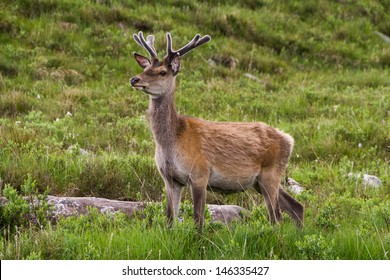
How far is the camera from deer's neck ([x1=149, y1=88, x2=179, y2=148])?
6535 millimetres

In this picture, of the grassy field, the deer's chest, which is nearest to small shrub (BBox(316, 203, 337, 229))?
the grassy field

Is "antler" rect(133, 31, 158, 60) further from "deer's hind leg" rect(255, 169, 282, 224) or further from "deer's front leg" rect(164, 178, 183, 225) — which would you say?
"deer's hind leg" rect(255, 169, 282, 224)

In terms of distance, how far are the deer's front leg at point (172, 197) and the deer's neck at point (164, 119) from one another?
0.40 meters

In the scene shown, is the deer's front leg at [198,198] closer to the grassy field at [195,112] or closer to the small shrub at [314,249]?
the grassy field at [195,112]

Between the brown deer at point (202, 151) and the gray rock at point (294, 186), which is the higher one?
the brown deer at point (202, 151)

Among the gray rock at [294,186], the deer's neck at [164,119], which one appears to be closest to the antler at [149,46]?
the deer's neck at [164,119]

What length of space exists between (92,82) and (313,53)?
301 inches

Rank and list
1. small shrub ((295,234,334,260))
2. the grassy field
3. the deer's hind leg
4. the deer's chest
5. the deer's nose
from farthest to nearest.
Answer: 1. the deer's hind leg
2. the deer's chest
3. the deer's nose
4. the grassy field
5. small shrub ((295,234,334,260))

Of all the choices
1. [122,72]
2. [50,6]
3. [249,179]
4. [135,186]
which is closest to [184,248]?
[249,179]

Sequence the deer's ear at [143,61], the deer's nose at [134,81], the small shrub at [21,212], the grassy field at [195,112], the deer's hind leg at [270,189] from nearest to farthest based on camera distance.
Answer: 1. the grassy field at [195,112]
2. the small shrub at [21,212]
3. the deer's nose at [134,81]
4. the deer's hind leg at [270,189]
5. the deer's ear at [143,61]

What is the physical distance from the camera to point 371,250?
5461 millimetres

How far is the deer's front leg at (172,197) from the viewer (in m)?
6.42

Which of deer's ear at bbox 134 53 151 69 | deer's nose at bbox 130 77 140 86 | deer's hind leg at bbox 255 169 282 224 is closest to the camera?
deer's nose at bbox 130 77 140 86

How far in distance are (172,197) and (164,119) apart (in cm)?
81
